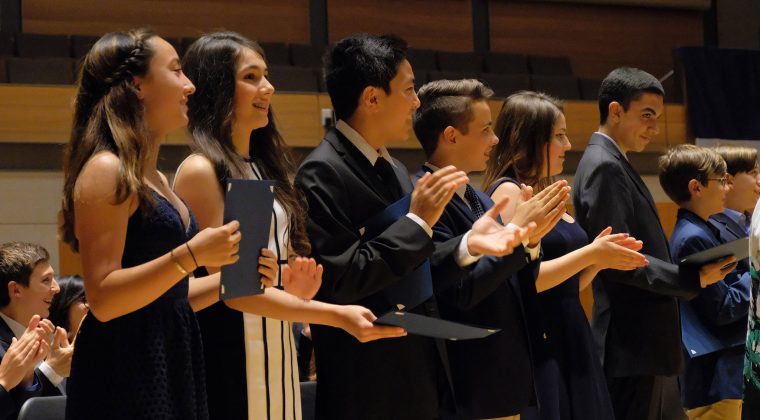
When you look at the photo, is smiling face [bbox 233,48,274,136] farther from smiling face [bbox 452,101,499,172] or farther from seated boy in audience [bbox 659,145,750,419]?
seated boy in audience [bbox 659,145,750,419]

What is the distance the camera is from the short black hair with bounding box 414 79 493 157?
9.66ft

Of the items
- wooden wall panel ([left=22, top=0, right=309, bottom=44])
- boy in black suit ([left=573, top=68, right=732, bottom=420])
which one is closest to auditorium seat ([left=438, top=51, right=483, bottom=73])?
wooden wall panel ([left=22, top=0, right=309, bottom=44])

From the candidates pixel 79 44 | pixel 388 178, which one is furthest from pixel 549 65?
pixel 388 178

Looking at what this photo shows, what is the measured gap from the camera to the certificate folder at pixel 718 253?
3.20m

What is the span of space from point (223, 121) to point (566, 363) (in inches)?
52.4

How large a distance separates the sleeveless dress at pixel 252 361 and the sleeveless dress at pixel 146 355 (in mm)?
162

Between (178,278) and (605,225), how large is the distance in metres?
1.88

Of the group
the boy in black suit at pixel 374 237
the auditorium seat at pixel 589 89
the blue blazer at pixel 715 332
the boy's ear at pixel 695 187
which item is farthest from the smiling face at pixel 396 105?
the auditorium seat at pixel 589 89

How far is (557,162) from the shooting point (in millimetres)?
3188

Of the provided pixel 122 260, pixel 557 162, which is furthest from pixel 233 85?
pixel 557 162

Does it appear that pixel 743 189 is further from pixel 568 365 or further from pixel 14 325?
pixel 14 325

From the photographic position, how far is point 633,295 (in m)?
3.29

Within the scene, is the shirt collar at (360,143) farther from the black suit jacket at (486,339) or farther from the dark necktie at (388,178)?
the black suit jacket at (486,339)

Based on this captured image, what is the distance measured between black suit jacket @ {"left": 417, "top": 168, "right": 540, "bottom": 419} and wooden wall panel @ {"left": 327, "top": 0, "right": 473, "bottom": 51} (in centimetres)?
713
